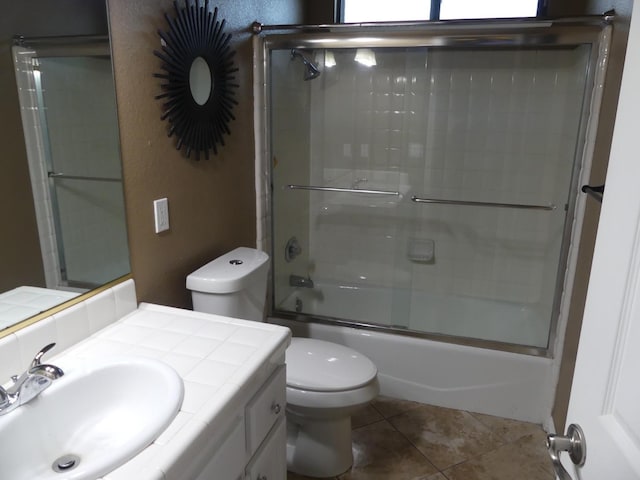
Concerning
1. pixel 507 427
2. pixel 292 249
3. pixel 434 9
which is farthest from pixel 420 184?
pixel 507 427

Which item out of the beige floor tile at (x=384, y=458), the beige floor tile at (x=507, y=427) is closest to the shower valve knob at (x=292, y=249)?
the beige floor tile at (x=384, y=458)

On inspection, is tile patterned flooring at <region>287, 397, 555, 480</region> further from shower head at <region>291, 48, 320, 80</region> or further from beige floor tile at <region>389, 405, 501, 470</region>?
shower head at <region>291, 48, 320, 80</region>

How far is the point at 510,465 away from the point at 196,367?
152 centimetres

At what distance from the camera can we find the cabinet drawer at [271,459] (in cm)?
132

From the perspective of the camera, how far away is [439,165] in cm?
294

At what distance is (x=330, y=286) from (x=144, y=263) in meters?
1.53

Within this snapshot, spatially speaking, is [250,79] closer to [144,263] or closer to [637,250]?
[144,263]

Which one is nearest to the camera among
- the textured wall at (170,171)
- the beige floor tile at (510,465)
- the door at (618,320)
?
the door at (618,320)

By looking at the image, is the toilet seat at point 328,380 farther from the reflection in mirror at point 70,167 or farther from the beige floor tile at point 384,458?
the reflection in mirror at point 70,167

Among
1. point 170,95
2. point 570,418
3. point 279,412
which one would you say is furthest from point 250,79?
point 570,418

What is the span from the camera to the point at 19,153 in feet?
3.75

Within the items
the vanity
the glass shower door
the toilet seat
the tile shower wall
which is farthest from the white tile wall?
the vanity

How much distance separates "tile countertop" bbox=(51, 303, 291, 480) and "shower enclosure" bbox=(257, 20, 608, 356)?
122 centimetres

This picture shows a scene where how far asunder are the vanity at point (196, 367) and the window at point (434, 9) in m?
2.26
